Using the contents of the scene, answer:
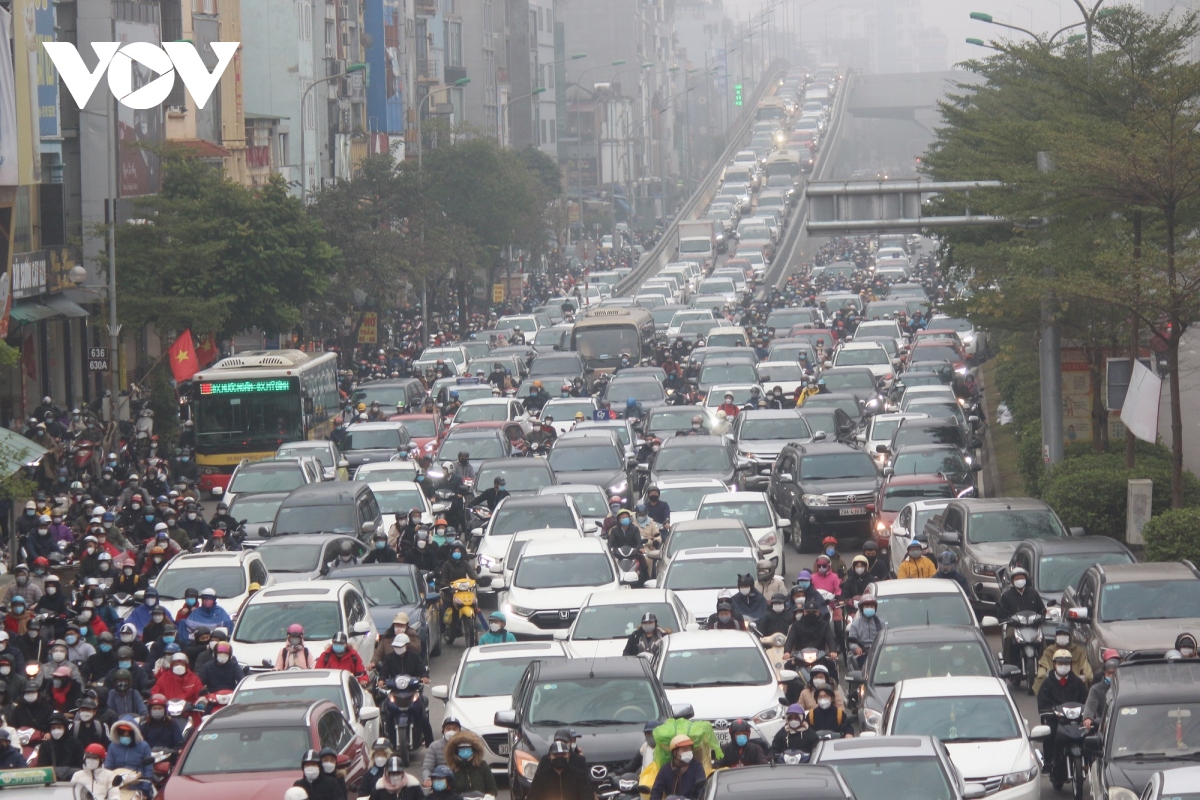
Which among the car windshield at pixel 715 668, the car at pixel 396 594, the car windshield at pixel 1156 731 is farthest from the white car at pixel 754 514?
the car windshield at pixel 1156 731

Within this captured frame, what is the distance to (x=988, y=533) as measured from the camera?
965 inches

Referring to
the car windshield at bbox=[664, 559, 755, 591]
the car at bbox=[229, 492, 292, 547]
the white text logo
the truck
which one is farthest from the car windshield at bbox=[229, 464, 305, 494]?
the truck

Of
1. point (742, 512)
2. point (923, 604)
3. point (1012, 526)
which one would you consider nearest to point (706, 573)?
point (923, 604)

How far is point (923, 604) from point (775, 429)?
15.3 metres

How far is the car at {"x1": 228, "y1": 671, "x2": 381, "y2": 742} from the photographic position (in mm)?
16469

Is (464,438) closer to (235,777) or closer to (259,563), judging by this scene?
(259,563)

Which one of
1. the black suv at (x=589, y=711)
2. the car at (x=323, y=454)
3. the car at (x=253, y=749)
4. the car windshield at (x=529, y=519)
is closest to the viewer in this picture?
the car at (x=253, y=749)

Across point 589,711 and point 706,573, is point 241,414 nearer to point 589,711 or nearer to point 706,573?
point 706,573

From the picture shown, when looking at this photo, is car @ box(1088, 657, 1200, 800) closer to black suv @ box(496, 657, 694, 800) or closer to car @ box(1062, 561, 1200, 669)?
black suv @ box(496, 657, 694, 800)

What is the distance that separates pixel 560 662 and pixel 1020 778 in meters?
3.81

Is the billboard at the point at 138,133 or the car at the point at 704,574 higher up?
the billboard at the point at 138,133

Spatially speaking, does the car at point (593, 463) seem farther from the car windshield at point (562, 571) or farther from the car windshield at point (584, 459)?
the car windshield at point (562, 571)

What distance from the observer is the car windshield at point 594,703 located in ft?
52.0

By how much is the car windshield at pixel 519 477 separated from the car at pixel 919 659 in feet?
46.0
